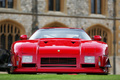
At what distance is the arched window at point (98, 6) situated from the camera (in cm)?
2330

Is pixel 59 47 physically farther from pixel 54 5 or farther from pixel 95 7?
pixel 95 7

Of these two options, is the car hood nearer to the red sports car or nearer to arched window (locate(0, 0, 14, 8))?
the red sports car

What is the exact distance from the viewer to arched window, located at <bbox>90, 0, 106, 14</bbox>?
2330cm

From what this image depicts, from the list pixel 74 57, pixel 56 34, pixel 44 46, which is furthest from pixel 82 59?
pixel 56 34

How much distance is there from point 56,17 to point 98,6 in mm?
3775

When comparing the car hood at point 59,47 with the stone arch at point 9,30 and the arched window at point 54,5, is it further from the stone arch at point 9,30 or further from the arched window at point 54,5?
the arched window at point 54,5

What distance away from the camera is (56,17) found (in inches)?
846

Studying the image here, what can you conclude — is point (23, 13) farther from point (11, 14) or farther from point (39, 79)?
point (39, 79)

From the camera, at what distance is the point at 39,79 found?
5973 mm

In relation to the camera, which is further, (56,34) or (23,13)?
(23,13)

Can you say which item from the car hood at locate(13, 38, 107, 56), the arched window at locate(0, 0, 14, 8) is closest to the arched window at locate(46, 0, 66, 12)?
the arched window at locate(0, 0, 14, 8)

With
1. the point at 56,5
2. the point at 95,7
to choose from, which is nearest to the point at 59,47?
the point at 56,5

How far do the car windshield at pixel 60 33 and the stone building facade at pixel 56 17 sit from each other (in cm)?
1297

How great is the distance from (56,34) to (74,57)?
1.48 metres
